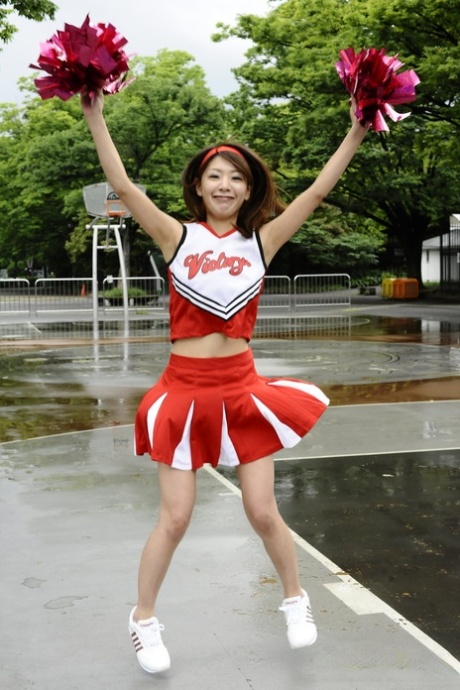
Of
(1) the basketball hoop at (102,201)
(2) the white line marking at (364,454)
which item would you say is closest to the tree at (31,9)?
(1) the basketball hoop at (102,201)

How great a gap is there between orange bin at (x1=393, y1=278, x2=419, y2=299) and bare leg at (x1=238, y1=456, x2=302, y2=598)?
3385 cm

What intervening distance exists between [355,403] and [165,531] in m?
6.79

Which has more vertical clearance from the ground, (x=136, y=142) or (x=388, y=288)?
(x=136, y=142)

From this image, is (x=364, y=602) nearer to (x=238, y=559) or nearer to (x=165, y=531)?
(x=238, y=559)

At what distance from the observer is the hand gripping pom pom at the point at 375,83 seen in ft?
11.9

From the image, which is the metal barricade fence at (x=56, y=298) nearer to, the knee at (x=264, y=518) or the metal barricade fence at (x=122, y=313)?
the metal barricade fence at (x=122, y=313)

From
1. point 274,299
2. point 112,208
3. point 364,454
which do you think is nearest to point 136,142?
point 274,299

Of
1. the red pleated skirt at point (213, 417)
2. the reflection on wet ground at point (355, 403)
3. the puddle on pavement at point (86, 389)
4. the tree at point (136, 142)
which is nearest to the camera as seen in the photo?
the red pleated skirt at point (213, 417)

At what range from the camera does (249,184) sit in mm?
3773

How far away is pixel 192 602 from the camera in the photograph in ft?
13.9

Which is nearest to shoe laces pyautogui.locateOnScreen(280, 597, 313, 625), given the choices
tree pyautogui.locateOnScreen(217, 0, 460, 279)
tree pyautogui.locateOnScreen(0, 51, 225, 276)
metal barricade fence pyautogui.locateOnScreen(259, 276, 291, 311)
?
tree pyautogui.locateOnScreen(217, 0, 460, 279)

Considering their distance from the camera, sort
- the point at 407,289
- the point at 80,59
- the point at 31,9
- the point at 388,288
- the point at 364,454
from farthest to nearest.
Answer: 1. the point at 388,288
2. the point at 407,289
3. the point at 31,9
4. the point at 364,454
5. the point at 80,59

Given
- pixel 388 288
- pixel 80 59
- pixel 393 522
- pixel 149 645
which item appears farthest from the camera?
pixel 388 288

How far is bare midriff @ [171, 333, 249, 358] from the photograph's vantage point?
3.64 meters
